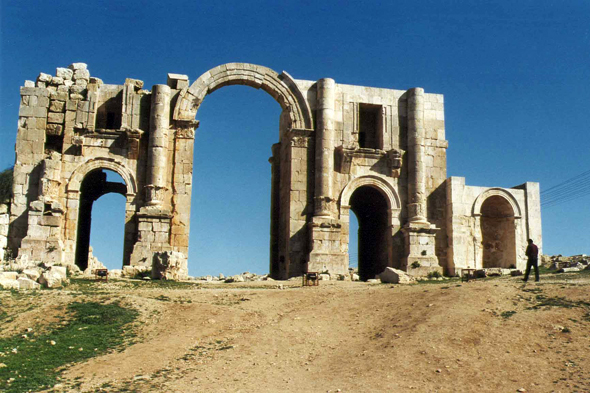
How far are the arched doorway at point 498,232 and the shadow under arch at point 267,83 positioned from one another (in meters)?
8.12

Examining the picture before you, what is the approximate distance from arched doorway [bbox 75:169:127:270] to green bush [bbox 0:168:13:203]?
11.3 ft

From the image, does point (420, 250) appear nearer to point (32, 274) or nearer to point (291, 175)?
point (291, 175)

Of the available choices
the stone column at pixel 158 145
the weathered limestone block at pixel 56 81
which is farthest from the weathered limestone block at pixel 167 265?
the weathered limestone block at pixel 56 81

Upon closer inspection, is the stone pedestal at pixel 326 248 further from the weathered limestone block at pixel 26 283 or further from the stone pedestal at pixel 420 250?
the weathered limestone block at pixel 26 283

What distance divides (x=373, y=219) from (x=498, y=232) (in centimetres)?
502

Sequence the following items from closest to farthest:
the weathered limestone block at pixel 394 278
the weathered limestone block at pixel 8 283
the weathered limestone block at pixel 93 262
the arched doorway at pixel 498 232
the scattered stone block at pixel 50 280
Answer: the weathered limestone block at pixel 8 283, the scattered stone block at pixel 50 280, the weathered limestone block at pixel 394 278, the arched doorway at pixel 498 232, the weathered limestone block at pixel 93 262

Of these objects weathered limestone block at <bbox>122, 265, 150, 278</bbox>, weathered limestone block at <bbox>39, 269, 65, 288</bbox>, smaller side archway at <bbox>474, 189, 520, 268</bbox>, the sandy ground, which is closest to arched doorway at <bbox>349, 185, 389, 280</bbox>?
smaller side archway at <bbox>474, 189, 520, 268</bbox>

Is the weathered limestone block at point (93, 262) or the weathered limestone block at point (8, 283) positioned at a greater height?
the weathered limestone block at point (93, 262)

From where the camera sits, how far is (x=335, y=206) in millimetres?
23656

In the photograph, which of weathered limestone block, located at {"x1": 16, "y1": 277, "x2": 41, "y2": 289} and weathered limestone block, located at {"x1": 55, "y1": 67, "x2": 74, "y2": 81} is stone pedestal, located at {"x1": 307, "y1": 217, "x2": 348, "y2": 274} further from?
weathered limestone block, located at {"x1": 55, "y1": 67, "x2": 74, "y2": 81}

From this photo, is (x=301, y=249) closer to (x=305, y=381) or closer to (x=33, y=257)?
(x=33, y=257)

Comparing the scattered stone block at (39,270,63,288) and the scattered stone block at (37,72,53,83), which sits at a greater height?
the scattered stone block at (37,72,53,83)

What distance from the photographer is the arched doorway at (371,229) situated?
994 inches

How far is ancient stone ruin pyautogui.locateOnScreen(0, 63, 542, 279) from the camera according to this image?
21.8m
